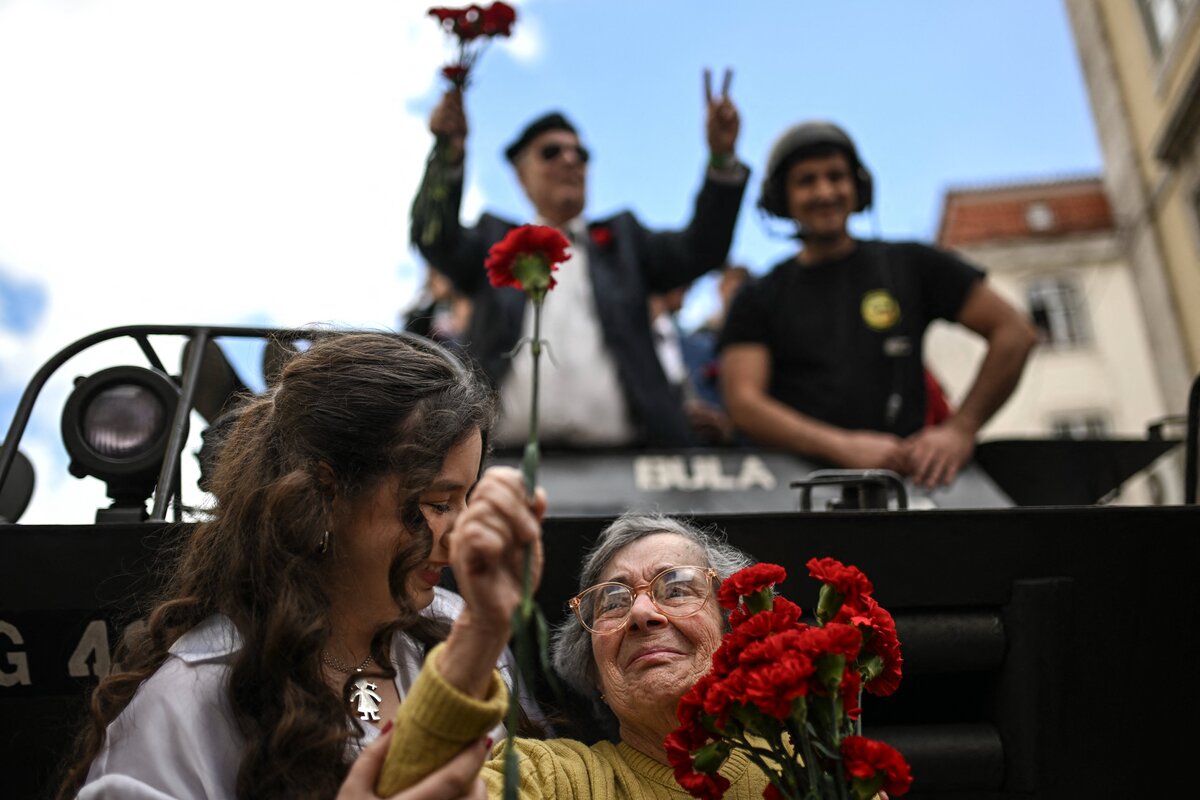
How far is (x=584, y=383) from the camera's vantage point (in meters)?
4.47

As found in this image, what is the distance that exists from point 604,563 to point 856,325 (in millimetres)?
2103

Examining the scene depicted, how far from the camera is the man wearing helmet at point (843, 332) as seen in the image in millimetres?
4219

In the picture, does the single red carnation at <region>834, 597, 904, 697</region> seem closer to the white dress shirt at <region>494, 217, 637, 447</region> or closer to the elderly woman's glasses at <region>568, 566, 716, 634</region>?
the elderly woman's glasses at <region>568, 566, 716, 634</region>

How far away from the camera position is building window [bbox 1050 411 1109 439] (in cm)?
2634

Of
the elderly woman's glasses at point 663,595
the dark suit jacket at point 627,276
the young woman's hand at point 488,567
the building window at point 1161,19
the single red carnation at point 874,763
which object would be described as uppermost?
the building window at point 1161,19

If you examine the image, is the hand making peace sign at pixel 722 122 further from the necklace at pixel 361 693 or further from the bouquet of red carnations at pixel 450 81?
the necklace at pixel 361 693

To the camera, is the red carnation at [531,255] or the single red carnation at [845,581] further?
Answer: the single red carnation at [845,581]

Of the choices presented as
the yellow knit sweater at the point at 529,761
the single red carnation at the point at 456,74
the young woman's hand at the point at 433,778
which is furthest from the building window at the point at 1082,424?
the young woman's hand at the point at 433,778

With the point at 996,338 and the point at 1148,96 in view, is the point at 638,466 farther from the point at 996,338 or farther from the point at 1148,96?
the point at 1148,96

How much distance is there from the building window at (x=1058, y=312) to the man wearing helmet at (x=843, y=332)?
23.9 m

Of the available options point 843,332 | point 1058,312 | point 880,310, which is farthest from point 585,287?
point 1058,312

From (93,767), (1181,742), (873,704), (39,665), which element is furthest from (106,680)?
(1181,742)

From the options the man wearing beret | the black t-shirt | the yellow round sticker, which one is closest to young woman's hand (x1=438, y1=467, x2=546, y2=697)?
the man wearing beret

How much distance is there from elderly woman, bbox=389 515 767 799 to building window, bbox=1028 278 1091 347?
26.2m
